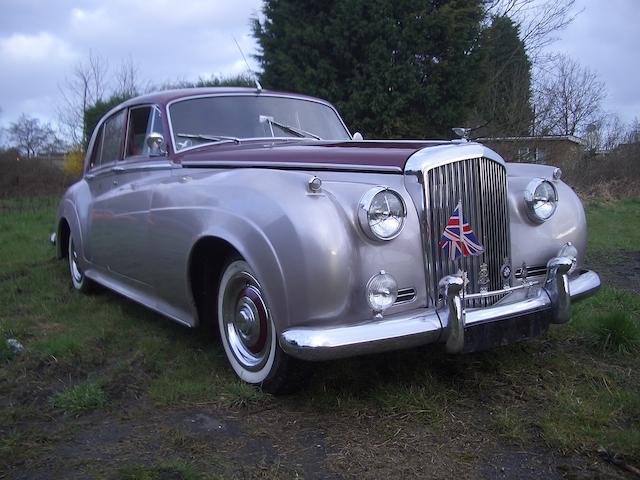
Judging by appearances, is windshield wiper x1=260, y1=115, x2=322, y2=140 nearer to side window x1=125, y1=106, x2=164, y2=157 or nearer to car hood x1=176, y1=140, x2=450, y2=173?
car hood x1=176, y1=140, x2=450, y2=173

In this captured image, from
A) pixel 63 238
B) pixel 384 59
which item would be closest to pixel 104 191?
pixel 63 238

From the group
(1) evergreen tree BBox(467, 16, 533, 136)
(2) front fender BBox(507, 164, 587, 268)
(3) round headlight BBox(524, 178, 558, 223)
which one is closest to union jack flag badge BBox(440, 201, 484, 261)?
(2) front fender BBox(507, 164, 587, 268)

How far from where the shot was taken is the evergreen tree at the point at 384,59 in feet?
38.7

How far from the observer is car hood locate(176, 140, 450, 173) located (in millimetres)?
2855

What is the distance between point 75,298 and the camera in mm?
5051

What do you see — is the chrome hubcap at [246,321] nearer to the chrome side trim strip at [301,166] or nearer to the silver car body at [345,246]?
the silver car body at [345,246]

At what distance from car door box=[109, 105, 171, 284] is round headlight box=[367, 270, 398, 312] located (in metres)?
1.72

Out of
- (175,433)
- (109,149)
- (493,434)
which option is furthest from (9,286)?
(493,434)

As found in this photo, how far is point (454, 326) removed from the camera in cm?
253

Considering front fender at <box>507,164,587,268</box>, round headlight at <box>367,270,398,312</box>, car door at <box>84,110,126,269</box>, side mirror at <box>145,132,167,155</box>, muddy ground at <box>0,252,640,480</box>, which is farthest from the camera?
car door at <box>84,110,126,269</box>

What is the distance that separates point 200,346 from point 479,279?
5.85 ft

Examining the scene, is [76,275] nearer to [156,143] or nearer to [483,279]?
[156,143]

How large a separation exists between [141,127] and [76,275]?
179cm

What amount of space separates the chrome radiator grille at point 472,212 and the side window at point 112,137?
2866 millimetres
